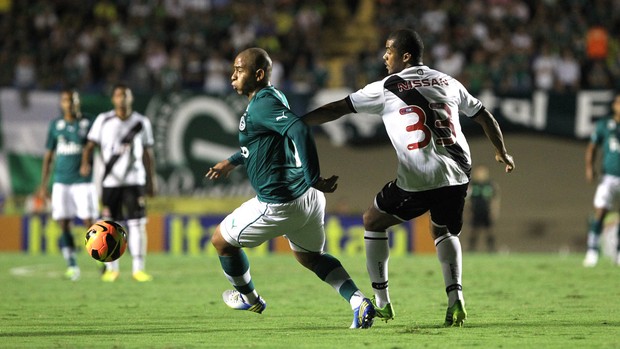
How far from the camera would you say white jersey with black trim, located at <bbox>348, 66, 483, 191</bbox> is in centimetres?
803

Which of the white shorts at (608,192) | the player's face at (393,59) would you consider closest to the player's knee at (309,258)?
the player's face at (393,59)

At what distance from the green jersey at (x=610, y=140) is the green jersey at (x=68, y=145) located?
7919 mm

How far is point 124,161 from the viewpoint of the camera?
1376 centimetres

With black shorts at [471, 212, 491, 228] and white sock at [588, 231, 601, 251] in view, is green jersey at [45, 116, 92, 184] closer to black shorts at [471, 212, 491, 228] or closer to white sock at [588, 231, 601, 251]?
white sock at [588, 231, 601, 251]

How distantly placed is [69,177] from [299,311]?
5808 millimetres

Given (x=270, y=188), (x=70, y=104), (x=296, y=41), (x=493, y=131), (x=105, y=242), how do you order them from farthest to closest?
(x=296, y=41) < (x=70, y=104) < (x=105, y=242) < (x=493, y=131) < (x=270, y=188)

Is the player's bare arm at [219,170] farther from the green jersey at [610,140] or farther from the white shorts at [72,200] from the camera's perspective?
the green jersey at [610,140]

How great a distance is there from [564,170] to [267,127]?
1471cm

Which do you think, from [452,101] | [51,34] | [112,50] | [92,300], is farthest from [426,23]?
[452,101]

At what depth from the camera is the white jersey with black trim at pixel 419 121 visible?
803cm

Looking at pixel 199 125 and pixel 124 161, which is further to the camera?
pixel 199 125

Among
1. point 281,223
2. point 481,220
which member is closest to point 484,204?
point 481,220

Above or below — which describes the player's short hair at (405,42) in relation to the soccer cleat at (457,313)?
above

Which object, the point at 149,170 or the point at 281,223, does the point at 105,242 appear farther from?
the point at 149,170
